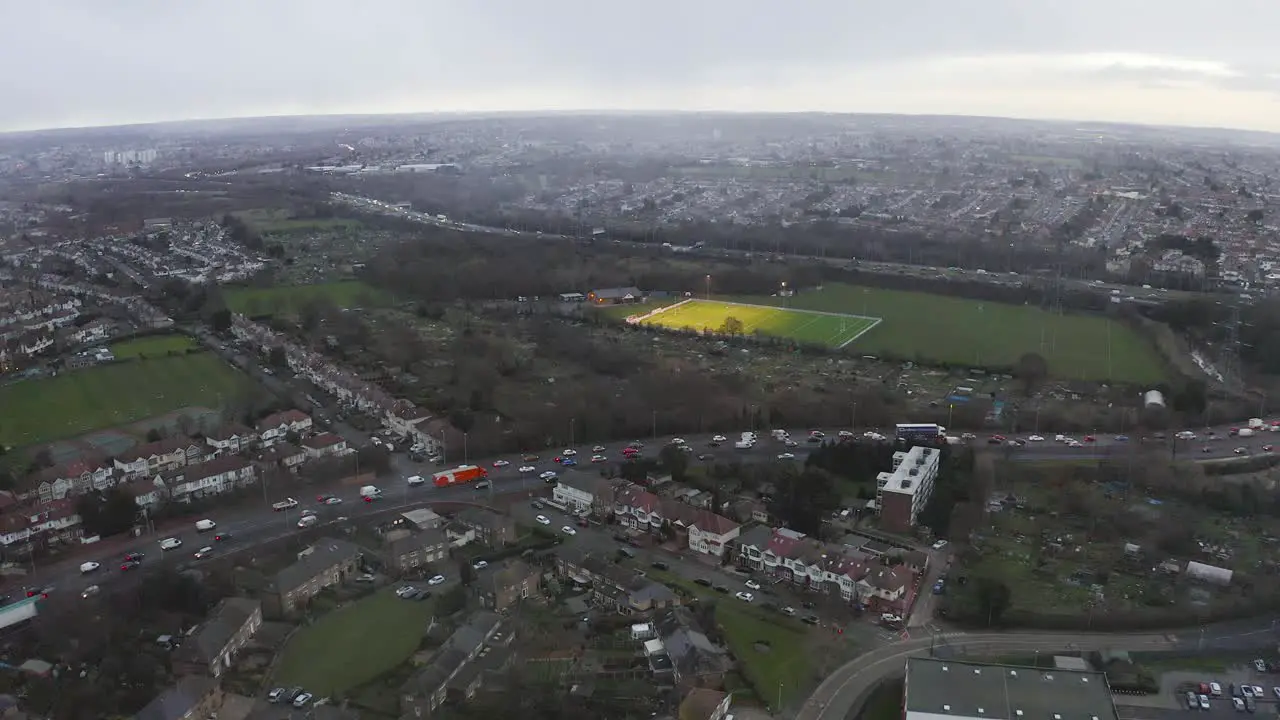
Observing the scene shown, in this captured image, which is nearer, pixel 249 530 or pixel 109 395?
pixel 249 530

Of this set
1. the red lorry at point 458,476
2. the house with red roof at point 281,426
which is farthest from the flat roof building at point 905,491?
the house with red roof at point 281,426

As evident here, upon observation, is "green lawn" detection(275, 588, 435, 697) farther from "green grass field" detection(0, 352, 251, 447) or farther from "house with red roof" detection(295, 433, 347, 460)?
"green grass field" detection(0, 352, 251, 447)

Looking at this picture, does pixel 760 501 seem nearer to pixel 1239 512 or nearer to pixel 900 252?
pixel 1239 512

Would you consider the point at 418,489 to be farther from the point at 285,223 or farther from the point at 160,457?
the point at 285,223

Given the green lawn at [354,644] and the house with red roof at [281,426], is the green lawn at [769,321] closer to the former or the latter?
the house with red roof at [281,426]

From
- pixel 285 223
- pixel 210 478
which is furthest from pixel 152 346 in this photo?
pixel 285 223

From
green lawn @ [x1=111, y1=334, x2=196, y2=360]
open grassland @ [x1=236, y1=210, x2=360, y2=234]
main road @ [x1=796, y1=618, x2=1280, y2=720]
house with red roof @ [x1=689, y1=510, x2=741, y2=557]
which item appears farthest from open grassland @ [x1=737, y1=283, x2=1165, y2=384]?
open grassland @ [x1=236, y1=210, x2=360, y2=234]

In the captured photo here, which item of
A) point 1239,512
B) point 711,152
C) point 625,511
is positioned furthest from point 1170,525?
point 711,152
